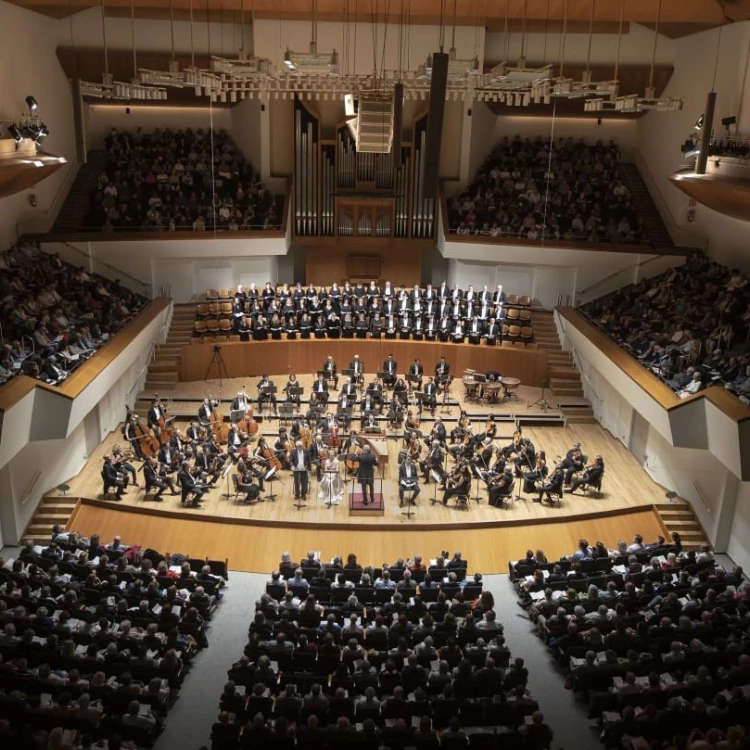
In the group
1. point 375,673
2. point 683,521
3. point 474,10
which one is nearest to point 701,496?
point 683,521

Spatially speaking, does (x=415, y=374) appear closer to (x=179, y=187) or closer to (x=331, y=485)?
(x=331, y=485)

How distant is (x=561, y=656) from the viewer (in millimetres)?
9727

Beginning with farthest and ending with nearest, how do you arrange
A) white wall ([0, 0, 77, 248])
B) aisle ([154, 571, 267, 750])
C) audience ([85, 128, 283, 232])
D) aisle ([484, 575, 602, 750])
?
audience ([85, 128, 283, 232]) < white wall ([0, 0, 77, 248]) < aisle ([484, 575, 602, 750]) < aisle ([154, 571, 267, 750])

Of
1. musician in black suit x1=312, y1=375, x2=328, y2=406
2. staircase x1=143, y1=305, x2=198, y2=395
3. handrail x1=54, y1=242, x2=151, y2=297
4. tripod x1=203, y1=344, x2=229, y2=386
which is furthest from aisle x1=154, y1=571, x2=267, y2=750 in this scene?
handrail x1=54, y1=242, x2=151, y2=297

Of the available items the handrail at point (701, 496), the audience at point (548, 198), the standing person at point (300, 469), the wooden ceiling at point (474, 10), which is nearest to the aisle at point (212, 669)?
the standing person at point (300, 469)

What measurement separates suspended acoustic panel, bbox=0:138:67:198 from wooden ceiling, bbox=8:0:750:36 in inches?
143

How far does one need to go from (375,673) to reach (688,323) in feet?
30.2

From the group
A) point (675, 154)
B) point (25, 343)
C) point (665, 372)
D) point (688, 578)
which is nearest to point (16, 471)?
point (25, 343)

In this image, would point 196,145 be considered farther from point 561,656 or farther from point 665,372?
point 561,656

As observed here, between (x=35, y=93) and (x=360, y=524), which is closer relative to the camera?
(x=360, y=524)

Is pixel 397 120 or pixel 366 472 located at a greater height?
pixel 397 120

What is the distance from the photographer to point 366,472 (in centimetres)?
1295

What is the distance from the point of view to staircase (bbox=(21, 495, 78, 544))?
40.8ft

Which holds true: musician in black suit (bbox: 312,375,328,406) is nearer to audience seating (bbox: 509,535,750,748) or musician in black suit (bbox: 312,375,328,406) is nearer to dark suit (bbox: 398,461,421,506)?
dark suit (bbox: 398,461,421,506)
